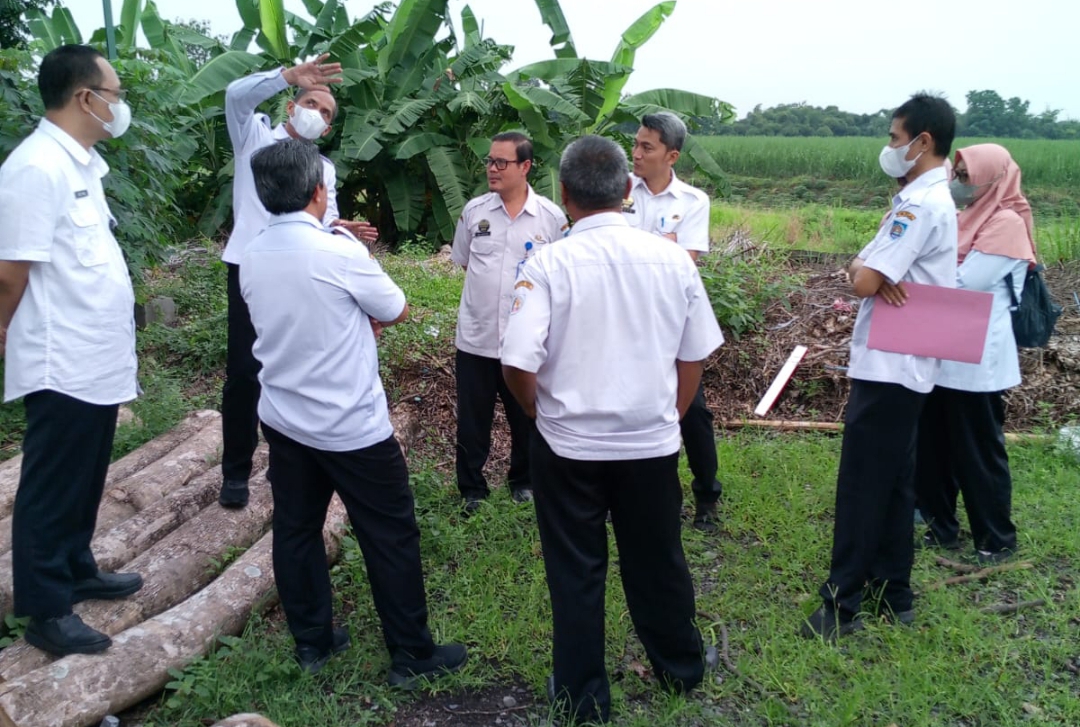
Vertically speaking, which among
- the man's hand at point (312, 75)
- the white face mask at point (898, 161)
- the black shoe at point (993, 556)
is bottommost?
the black shoe at point (993, 556)

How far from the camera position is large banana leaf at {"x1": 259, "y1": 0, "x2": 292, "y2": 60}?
10164 mm

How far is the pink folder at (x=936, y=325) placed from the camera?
312 cm

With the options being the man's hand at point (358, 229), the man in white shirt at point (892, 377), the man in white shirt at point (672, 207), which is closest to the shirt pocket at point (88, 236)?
the man's hand at point (358, 229)

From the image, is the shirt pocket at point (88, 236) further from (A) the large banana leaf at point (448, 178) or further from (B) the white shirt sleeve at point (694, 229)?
(A) the large banana leaf at point (448, 178)

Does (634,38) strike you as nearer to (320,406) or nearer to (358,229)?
(358,229)

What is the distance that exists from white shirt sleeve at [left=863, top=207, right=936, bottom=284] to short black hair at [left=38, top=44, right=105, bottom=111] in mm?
2810

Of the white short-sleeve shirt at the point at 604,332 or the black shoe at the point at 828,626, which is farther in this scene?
the black shoe at the point at 828,626

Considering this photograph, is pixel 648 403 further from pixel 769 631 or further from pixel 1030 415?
pixel 1030 415

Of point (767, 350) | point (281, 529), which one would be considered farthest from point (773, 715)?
point (767, 350)

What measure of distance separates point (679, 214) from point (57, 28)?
939cm

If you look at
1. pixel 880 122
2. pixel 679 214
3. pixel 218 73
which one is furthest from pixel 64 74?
pixel 880 122

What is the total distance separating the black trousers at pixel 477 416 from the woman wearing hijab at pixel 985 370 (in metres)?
2.00

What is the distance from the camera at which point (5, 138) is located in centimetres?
490

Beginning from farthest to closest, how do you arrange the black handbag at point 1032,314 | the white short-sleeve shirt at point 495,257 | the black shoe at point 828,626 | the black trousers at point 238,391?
the white short-sleeve shirt at point 495,257
the black handbag at point 1032,314
the black trousers at point 238,391
the black shoe at point 828,626
